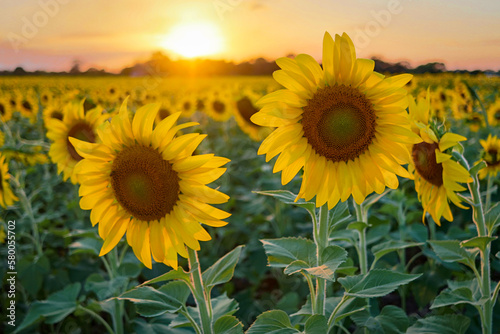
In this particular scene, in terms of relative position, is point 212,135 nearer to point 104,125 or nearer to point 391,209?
point 391,209

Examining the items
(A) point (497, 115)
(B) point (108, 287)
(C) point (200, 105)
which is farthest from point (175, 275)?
(C) point (200, 105)

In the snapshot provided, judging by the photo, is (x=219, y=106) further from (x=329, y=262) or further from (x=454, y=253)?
(x=329, y=262)

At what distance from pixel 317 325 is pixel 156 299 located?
0.71 m

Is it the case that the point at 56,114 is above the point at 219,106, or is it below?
below

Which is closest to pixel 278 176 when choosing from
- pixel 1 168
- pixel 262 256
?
pixel 262 256

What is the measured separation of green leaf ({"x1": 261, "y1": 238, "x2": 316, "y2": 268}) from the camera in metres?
1.90

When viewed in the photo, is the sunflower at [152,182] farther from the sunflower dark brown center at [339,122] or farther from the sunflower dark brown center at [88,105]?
the sunflower dark brown center at [88,105]

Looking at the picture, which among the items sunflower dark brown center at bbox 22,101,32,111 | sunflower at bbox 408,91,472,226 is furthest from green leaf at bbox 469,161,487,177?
sunflower dark brown center at bbox 22,101,32,111

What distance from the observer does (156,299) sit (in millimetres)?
1905

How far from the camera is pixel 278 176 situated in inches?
198

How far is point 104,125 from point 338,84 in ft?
3.16

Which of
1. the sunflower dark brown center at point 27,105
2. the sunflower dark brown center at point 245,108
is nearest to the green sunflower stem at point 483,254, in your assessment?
the sunflower dark brown center at point 245,108

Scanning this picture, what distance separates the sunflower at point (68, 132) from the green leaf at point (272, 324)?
2463mm

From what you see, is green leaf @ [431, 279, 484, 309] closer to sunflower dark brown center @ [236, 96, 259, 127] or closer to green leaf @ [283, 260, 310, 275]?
green leaf @ [283, 260, 310, 275]
